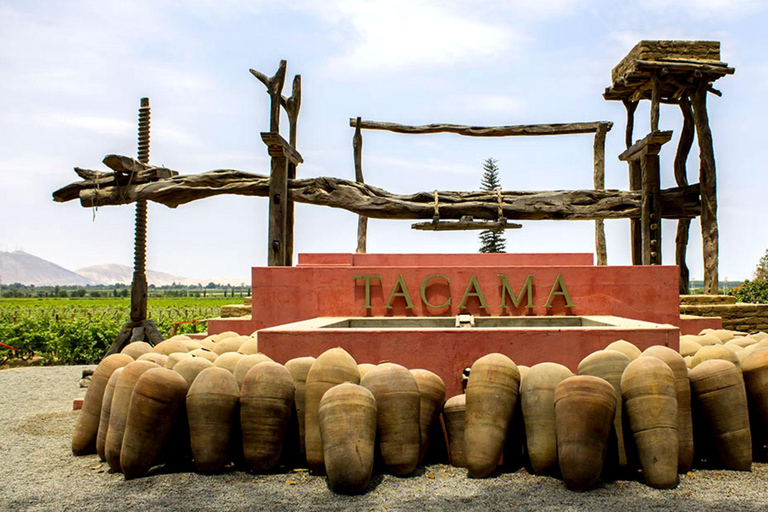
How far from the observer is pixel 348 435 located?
416 cm

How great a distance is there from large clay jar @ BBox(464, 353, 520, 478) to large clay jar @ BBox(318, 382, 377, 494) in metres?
0.69

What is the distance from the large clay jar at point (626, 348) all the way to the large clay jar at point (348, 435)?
2.16m

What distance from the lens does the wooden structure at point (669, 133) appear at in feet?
34.3

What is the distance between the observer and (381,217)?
10.6 metres

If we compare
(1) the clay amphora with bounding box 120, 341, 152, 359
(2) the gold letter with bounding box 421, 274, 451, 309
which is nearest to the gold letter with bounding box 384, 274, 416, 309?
(2) the gold letter with bounding box 421, 274, 451, 309

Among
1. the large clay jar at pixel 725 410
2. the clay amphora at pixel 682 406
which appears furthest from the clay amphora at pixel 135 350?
the large clay jar at pixel 725 410

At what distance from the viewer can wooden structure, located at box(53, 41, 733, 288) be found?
402 inches

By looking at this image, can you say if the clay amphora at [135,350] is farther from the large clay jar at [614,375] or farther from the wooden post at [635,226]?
the wooden post at [635,226]

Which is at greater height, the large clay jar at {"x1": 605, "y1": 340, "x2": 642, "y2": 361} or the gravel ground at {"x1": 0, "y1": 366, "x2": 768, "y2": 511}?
the large clay jar at {"x1": 605, "y1": 340, "x2": 642, "y2": 361}

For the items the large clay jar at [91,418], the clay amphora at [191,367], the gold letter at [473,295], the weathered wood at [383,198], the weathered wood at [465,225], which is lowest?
the large clay jar at [91,418]

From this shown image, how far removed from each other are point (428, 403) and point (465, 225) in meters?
5.91

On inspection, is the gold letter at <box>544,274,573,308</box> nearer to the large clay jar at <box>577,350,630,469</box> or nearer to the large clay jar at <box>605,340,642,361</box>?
the large clay jar at <box>605,340,642,361</box>

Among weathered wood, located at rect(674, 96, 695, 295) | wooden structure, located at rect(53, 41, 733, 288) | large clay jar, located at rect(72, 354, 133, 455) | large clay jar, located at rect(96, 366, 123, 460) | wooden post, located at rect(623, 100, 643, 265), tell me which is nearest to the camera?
large clay jar, located at rect(96, 366, 123, 460)

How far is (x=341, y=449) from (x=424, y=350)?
5.47 feet
